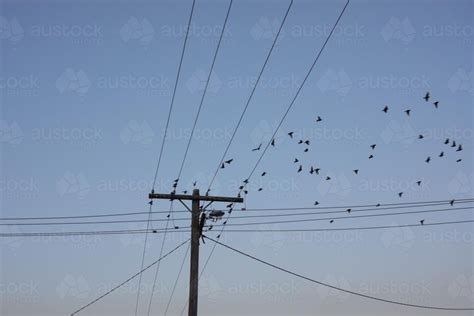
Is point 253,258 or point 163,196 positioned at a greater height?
point 163,196

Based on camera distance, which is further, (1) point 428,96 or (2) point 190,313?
(2) point 190,313

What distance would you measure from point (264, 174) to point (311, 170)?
6.54 ft

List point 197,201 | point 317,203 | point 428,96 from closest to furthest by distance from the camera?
point 428,96
point 197,201
point 317,203

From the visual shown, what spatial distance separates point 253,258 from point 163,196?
420cm

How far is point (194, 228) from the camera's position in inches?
740

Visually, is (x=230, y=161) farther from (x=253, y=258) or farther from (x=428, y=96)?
(x=428, y=96)

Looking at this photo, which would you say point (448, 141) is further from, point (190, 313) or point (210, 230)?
point (190, 313)

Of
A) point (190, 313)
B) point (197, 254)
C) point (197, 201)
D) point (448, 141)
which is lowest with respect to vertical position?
point (190, 313)

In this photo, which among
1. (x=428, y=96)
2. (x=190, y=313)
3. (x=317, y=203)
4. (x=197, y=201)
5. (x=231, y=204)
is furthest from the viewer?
(x=317, y=203)

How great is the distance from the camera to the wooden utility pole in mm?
17969

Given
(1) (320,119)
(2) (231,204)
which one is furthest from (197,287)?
(1) (320,119)

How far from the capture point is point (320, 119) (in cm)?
1931

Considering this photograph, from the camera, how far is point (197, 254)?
60.1ft

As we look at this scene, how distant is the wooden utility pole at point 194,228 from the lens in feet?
59.0
